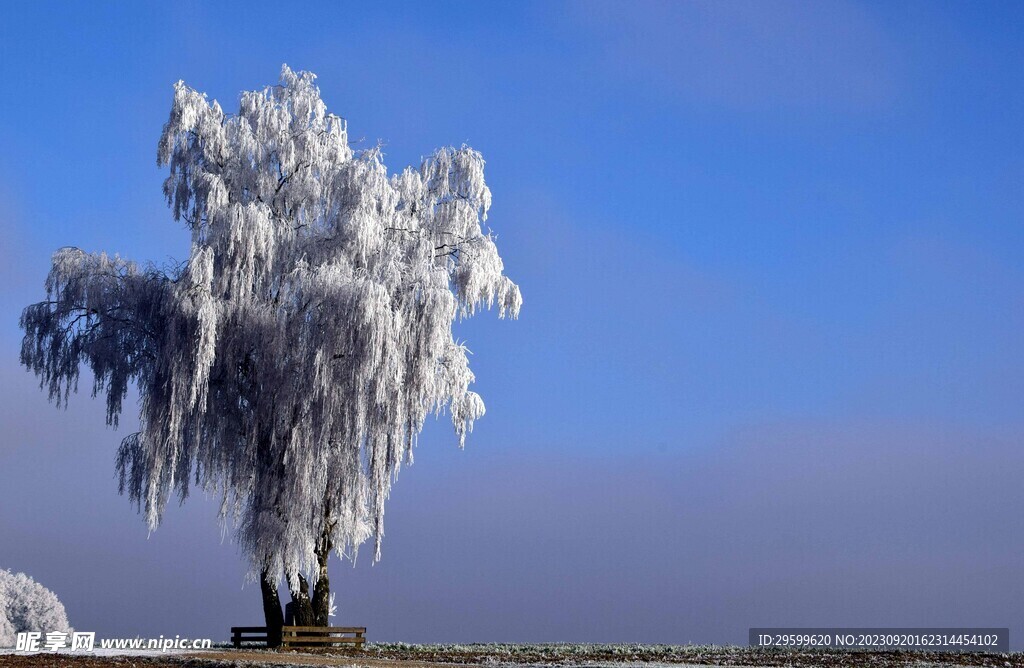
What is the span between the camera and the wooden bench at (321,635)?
23562 millimetres

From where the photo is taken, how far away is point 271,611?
2439 centimetres

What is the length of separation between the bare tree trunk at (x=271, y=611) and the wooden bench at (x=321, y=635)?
604mm

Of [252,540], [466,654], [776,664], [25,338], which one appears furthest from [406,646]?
[25,338]

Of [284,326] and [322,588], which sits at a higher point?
[284,326]

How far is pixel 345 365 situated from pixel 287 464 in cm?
280

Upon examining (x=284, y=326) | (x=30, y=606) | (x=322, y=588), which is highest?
(x=284, y=326)

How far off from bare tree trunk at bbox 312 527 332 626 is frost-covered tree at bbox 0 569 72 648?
43.5ft

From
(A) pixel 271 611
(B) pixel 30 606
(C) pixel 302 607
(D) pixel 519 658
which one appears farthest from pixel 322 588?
(B) pixel 30 606

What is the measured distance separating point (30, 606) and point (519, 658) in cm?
2054

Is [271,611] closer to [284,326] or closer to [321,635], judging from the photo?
[321,635]

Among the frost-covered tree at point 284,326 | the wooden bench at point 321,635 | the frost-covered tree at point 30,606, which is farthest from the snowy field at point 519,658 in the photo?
the frost-covered tree at point 30,606

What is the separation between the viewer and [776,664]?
2112 centimetres

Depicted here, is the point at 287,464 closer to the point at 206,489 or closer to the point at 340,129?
the point at 206,489

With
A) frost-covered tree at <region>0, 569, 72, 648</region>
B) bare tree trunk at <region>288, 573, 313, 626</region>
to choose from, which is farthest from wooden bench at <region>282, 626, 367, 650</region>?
frost-covered tree at <region>0, 569, 72, 648</region>
